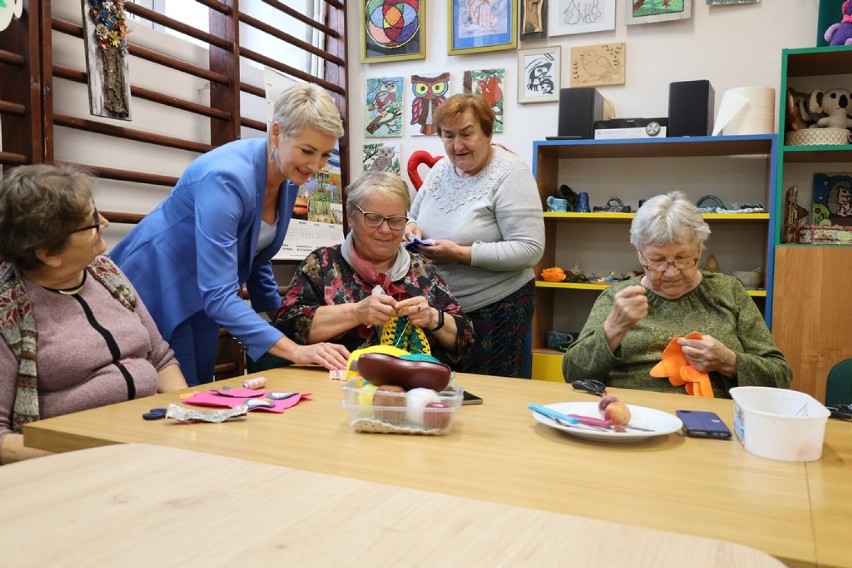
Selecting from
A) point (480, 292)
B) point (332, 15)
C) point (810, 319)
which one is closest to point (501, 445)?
point (480, 292)

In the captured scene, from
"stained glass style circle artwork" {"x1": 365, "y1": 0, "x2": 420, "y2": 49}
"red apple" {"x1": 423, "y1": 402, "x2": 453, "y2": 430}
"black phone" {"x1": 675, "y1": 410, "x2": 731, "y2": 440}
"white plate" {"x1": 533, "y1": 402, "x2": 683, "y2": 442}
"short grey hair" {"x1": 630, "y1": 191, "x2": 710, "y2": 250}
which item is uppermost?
"stained glass style circle artwork" {"x1": 365, "y1": 0, "x2": 420, "y2": 49}

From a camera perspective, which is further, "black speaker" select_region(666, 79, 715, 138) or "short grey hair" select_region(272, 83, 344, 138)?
"black speaker" select_region(666, 79, 715, 138)

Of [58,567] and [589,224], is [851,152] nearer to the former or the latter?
[589,224]

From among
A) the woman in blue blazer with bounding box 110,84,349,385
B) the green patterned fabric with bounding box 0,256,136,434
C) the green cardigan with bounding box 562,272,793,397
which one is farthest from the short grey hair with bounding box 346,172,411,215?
the green patterned fabric with bounding box 0,256,136,434

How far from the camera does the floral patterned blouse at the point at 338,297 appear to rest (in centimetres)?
189

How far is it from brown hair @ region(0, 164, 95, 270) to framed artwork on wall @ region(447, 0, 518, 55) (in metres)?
2.80

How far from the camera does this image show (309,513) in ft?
1.97

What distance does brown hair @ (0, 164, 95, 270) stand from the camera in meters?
1.42

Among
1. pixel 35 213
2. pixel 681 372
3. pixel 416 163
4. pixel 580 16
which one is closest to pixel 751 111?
pixel 580 16

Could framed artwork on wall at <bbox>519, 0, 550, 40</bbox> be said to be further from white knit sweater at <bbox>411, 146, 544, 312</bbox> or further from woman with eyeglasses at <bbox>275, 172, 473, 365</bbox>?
woman with eyeglasses at <bbox>275, 172, 473, 365</bbox>

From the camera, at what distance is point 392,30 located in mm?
4062

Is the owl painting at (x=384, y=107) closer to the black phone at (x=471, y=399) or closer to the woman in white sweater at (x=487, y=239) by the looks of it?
the woman in white sweater at (x=487, y=239)

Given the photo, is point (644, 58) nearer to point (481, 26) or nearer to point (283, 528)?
point (481, 26)

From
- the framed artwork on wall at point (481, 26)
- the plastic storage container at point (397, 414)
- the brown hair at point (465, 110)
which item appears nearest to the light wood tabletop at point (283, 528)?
the plastic storage container at point (397, 414)
